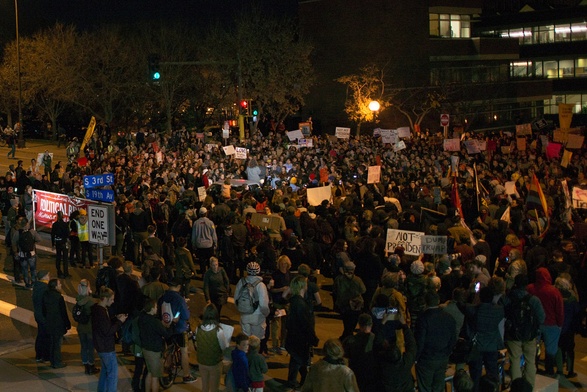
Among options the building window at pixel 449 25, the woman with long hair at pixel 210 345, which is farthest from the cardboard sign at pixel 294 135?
the building window at pixel 449 25

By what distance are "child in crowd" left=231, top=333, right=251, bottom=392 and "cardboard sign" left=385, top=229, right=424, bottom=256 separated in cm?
565

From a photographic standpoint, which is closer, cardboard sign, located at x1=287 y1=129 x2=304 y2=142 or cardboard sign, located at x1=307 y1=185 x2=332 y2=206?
cardboard sign, located at x1=307 y1=185 x2=332 y2=206

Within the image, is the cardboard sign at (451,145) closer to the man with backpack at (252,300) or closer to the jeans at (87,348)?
the man with backpack at (252,300)

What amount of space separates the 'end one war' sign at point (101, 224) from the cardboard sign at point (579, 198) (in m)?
10.4

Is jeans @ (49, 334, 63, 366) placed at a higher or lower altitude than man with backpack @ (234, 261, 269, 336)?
lower

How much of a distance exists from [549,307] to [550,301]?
0.08 meters

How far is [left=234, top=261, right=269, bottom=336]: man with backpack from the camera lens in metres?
10.5

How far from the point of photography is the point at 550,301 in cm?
1011

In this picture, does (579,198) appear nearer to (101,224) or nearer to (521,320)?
(521,320)

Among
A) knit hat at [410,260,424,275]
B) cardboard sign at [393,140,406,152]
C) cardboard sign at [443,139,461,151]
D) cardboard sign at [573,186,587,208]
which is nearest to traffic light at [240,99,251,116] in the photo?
cardboard sign at [393,140,406,152]

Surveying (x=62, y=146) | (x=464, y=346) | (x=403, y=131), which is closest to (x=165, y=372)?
(x=464, y=346)

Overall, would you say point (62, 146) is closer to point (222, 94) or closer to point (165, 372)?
point (222, 94)

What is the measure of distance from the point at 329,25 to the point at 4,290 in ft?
133

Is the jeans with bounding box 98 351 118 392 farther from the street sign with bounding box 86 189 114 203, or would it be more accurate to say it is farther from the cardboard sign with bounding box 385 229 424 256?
the street sign with bounding box 86 189 114 203
